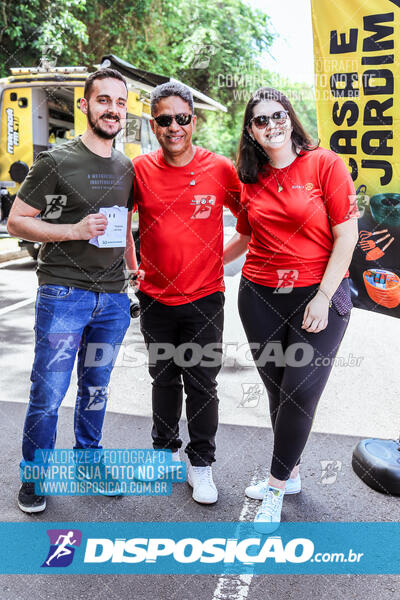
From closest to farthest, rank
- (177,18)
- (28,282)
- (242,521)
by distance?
(242,521) → (28,282) → (177,18)

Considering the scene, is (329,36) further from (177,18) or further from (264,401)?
(177,18)

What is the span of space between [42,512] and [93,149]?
69.0 inches

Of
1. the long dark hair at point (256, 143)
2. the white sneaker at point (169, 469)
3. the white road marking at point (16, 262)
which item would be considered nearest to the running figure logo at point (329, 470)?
the white sneaker at point (169, 469)

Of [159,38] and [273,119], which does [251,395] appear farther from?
[159,38]

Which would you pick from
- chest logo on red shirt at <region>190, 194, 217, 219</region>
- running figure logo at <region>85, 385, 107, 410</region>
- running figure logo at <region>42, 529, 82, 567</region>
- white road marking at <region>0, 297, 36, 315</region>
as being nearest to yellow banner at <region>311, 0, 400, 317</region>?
chest logo on red shirt at <region>190, 194, 217, 219</region>

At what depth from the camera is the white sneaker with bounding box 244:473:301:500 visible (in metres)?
3.01

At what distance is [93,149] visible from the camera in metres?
2.73

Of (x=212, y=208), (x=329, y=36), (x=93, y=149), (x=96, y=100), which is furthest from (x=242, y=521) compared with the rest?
(x=329, y=36)

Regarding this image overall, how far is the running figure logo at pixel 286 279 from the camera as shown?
2.68 m

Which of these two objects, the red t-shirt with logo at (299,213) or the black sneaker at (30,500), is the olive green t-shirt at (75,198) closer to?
the red t-shirt with logo at (299,213)

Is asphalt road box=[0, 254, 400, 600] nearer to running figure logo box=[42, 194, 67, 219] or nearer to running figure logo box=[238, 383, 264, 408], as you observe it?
running figure logo box=[238, 383, 264, 408]

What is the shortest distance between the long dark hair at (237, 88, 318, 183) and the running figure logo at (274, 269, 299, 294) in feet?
1.46

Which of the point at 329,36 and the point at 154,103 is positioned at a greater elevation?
the point at 329,36

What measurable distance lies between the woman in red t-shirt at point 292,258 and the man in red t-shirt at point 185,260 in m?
0.21
